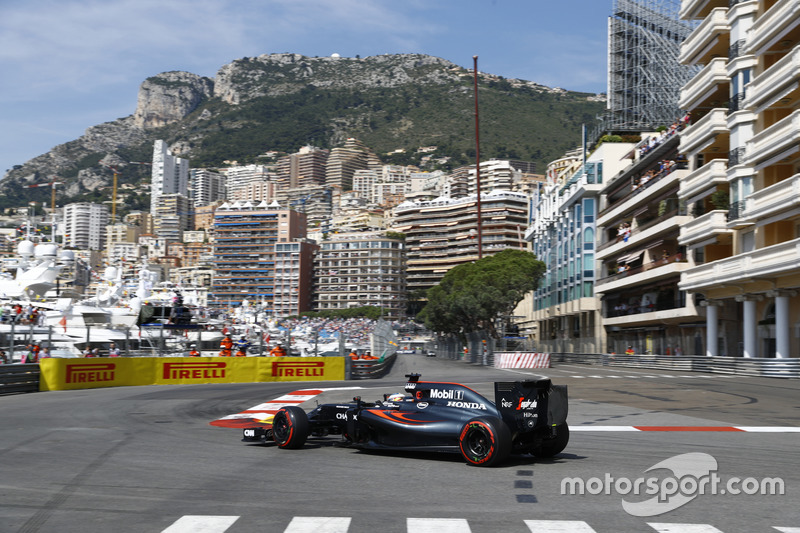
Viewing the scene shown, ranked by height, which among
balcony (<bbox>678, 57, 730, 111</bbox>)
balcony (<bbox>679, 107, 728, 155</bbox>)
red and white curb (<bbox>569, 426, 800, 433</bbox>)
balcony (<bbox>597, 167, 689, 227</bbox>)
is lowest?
red and white curb (<bbox>569, 426, 800, 433</bbox>)

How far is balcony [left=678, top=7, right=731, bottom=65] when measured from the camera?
44969 millimetres

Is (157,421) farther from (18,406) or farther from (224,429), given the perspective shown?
(18,406)

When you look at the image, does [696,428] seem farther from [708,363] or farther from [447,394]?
[708,363]

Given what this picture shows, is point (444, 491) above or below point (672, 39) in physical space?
below

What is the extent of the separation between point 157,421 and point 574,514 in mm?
10576

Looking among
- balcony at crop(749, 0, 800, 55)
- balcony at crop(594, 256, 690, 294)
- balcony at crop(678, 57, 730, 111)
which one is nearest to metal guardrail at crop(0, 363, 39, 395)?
balcony at crop(749, 0, 800, 55)

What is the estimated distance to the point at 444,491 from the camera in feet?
27.8

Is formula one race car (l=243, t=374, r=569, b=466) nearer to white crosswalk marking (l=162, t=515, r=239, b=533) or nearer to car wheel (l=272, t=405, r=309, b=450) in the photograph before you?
car wheel (l=272, t=405, r=309, b=450)

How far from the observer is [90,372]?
86.8 feet

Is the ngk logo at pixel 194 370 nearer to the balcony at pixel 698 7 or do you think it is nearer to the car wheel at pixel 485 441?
the car wheel at pixel 485 441

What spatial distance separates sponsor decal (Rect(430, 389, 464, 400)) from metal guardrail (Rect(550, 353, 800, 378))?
27.5 meters

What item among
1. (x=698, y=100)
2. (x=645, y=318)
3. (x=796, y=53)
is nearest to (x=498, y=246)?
(x=645, y=318)

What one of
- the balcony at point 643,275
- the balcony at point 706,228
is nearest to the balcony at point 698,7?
the balcony at point 706,228

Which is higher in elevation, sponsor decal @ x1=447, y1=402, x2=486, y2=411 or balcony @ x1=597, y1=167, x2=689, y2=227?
balcony @ x1=597, y1=167, x2=689, y2=227
